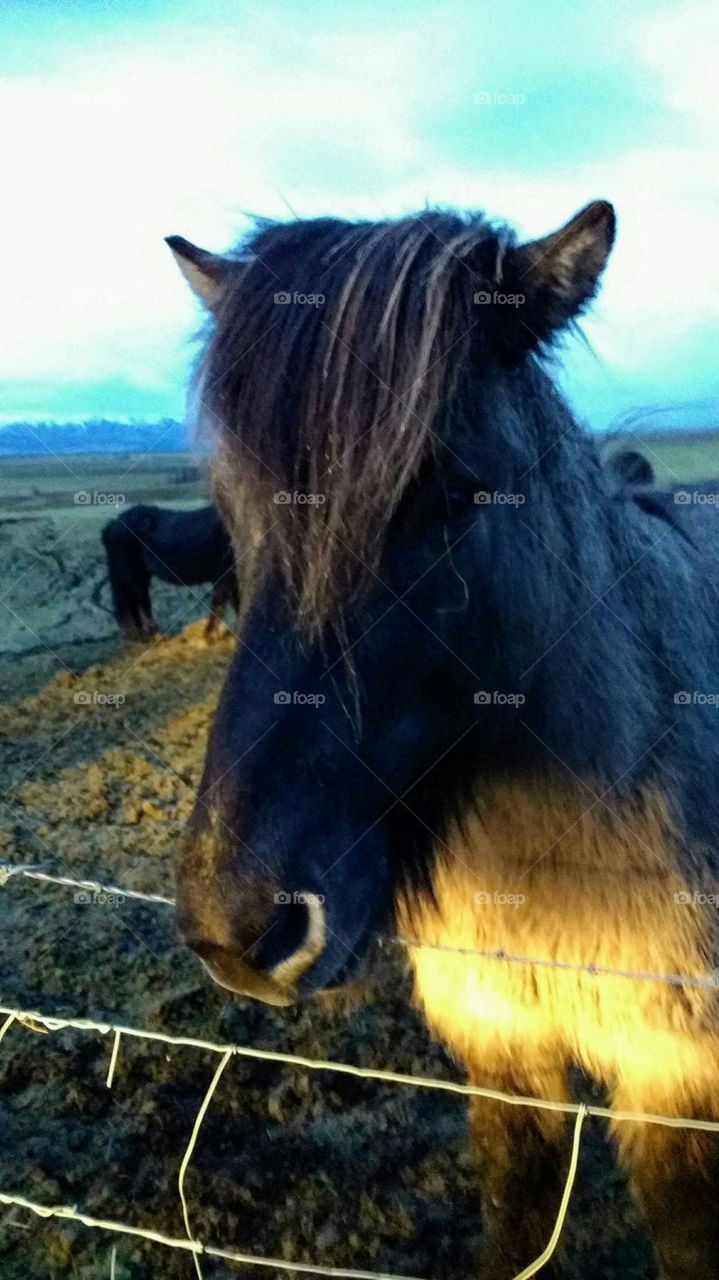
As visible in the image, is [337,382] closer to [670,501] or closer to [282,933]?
[282,933]

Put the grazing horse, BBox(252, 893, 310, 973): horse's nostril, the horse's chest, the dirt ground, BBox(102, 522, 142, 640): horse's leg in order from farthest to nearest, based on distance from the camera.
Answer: BBox(102, 522, 142, 640): horse's leg → the dirt ground → the horse's chest → the grazing horse → BBox(252, 893, 310, 973): horse's nostril

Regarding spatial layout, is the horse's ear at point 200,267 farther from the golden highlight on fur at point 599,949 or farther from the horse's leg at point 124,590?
the horse's leg at point 124,590

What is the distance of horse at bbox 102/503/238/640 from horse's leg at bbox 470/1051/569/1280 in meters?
6.66

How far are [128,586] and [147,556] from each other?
41cm

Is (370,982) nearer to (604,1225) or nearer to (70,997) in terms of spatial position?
(604,1225)

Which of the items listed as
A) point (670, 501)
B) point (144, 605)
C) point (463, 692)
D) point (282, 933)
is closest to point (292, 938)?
point (282, 933)

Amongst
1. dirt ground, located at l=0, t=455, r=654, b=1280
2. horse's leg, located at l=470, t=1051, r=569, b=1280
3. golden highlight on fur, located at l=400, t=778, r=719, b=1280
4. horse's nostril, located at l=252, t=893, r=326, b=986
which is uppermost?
horse's nostril, located at l=252, t=893, r=326, b=986

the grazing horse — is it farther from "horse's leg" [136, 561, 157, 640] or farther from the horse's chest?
"horse's leg" [136, 561, 157, 640]

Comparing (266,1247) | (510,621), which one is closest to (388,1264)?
(266,1247)

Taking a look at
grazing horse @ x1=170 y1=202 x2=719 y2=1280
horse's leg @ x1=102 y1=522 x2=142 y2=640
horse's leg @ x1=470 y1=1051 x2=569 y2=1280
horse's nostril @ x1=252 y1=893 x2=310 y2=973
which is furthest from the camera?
horse's leg @ x1=102 y1=522 x2=142 y2=640

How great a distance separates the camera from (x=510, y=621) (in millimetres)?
1959

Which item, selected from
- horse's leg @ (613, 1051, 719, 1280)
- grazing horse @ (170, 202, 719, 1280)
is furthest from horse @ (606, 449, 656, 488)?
horse's leg @ (613, 1051, 719, 1280)

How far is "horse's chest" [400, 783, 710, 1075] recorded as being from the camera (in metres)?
2.18

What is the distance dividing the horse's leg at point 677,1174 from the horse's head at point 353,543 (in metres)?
0.86
